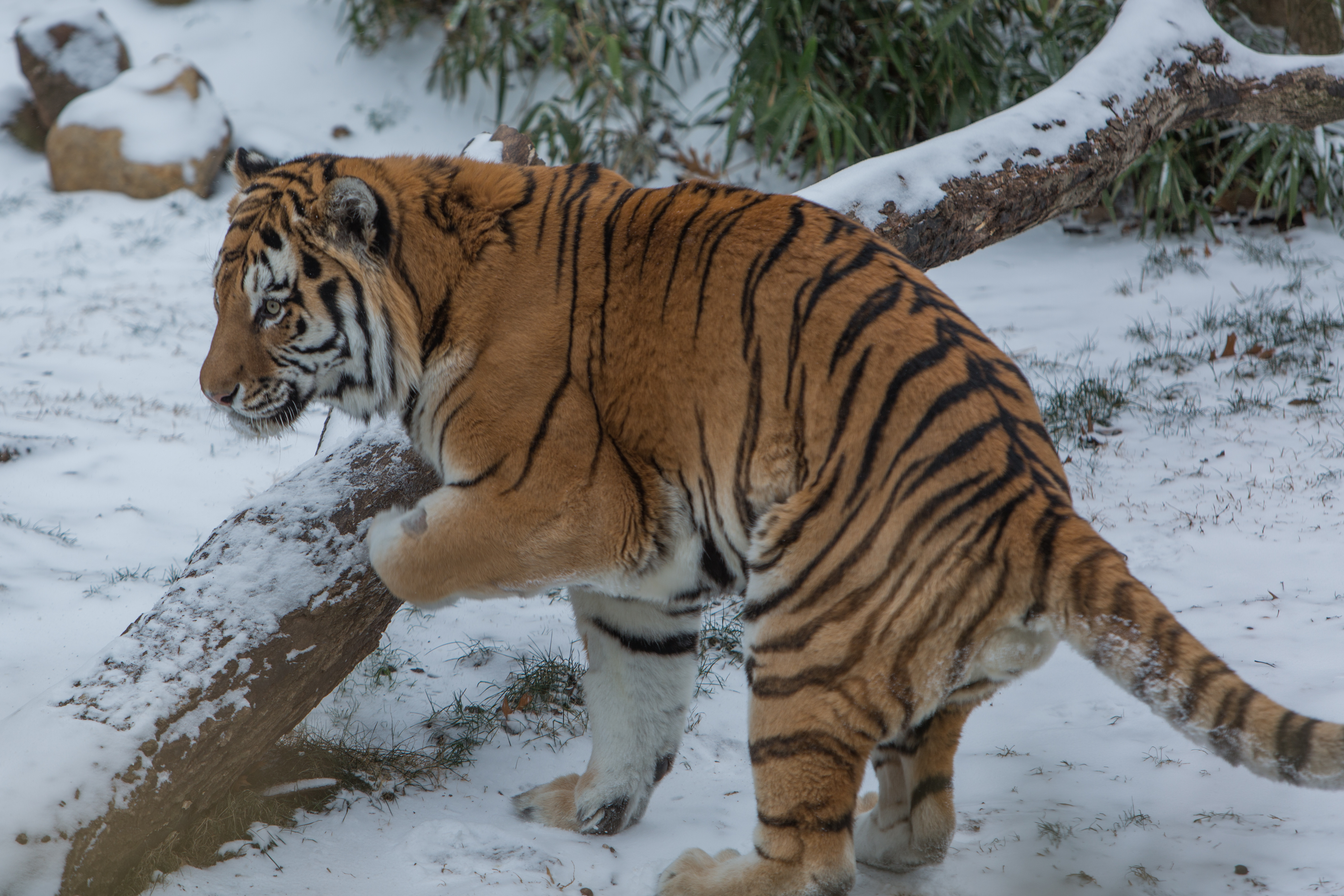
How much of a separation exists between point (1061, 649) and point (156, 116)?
7.23m

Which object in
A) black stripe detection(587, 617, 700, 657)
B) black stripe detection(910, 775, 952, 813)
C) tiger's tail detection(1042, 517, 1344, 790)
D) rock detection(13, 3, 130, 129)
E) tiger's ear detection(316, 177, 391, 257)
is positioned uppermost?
rock detection(13, 3, 130, 129)

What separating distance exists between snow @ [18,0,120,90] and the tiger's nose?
7319mm

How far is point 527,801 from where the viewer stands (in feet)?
8.29

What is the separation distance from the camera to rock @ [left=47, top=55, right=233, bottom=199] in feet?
24.9

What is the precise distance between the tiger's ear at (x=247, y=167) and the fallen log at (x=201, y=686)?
69 cm

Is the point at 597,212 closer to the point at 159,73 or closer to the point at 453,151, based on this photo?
the point at 453,151

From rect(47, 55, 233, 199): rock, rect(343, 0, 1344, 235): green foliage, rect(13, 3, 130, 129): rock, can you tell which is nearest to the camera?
rect(343, 0, 1344, 235): green foliage

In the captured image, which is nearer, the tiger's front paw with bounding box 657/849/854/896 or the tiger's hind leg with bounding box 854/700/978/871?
the tiger's front paw with bounding box 657/849/854/896

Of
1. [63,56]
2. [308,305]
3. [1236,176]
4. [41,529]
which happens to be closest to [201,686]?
[308,305]

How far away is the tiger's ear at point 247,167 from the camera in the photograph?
8.05 feet

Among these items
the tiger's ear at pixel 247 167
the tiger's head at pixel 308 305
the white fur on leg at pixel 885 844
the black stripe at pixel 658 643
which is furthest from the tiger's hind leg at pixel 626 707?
the tiger's ear at pixel 247 167

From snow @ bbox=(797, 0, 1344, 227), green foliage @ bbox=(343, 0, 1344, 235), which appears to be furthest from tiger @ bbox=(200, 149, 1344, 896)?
green foliage @ bbox=(343, 0, 1344, 235)

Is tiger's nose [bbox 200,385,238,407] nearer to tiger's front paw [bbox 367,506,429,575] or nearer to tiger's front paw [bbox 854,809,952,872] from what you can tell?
tiger's front paw [bbox 367,506,429,575]

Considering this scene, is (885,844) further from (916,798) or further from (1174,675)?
(1174,675)
